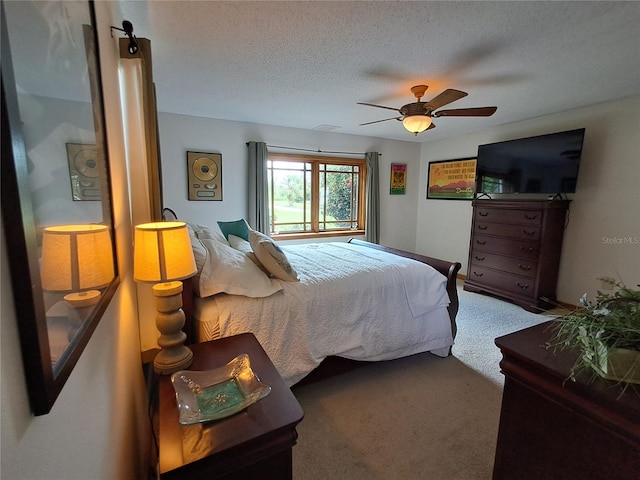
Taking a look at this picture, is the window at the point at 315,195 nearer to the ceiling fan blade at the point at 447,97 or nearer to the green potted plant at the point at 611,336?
the ceiling fan blade at the point at 447,97

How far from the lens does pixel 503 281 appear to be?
3.94 m

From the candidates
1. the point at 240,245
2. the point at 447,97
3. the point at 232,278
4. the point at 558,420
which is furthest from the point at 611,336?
the point at 240,245

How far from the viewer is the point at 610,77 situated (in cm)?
258

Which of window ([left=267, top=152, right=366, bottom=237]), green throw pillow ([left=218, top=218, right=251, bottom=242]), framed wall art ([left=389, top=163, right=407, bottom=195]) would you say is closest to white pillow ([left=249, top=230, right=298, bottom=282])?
green throw pillow ([left=218, top=218, right=251, bottom=242])

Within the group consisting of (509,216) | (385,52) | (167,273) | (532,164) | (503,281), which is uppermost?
(385,52)

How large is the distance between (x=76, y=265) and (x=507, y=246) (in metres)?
4.38

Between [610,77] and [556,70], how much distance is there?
0.61 meters

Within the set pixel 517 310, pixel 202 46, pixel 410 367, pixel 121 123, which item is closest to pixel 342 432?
pixel 410 367

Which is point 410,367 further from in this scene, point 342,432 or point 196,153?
point 196,153

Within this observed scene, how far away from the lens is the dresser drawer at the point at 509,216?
11.7ft

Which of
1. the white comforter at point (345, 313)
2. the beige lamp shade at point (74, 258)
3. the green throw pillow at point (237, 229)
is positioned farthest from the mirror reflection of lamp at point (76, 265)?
the green throw pillow at point (237, 229)

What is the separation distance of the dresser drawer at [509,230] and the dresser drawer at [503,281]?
1.65 feet

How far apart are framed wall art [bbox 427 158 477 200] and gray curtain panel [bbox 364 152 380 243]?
43.8 inches

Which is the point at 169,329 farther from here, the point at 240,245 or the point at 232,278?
the point at 240,245
